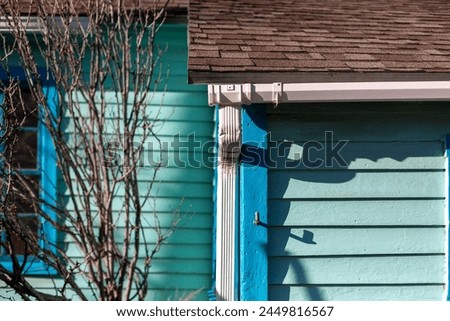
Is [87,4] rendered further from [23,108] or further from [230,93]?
[230,93]

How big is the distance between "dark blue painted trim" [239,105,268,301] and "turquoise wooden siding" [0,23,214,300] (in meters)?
1.74

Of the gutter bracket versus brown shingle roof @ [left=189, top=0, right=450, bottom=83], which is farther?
brown shingle roof @ [left=189, top=0, right=450, bottom=83]

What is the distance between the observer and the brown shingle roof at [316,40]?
14.4 feet

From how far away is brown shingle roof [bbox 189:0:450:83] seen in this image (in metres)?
4.40

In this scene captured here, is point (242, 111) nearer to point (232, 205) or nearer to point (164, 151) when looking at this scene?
point (232, 205)

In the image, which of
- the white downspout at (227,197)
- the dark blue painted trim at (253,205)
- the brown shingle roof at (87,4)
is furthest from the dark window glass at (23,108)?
the dark blue painted trim at (253,205)

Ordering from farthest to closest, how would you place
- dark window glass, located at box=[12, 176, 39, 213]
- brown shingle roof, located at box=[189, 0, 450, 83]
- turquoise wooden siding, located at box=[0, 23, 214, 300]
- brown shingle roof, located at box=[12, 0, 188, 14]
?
turquoise wooden siding, located at box=[0, 23, 214, 300], brown shingle roof, located at box=[12, 0, 188, 14], dark window glass, located at box=[12, 176, 39, 213], brown shingle roof, located at box=[189, 0, 450, 83]

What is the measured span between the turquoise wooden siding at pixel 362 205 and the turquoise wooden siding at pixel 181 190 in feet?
5.76

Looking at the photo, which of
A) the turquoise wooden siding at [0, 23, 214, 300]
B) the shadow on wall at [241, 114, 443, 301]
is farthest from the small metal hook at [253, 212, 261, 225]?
the turquoise wooden siding at [0, 23, 214, 300]

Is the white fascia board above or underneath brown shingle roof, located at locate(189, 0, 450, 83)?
underneath

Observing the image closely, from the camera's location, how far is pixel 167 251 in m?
6.15

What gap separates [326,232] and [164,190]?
2034 millimetres

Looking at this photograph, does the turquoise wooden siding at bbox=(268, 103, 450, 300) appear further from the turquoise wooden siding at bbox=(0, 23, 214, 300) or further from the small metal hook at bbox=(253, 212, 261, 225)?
the turquoise wooden siding at bbox=(0, 23, 214, 300)

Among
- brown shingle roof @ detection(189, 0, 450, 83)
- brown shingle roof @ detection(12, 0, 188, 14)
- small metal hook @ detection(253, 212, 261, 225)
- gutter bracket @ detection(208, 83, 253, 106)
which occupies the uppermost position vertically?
brown shingle roof @ detection(12, 0, 188, 14)
